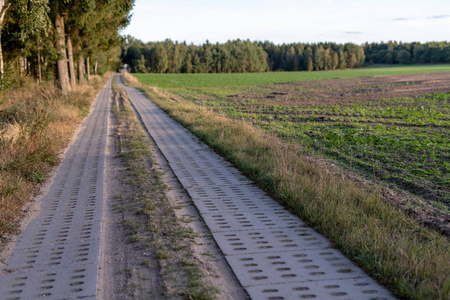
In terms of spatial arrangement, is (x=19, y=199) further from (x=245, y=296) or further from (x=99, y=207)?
(x=245, y=296)

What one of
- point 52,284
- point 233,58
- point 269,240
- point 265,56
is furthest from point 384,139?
point 265,56

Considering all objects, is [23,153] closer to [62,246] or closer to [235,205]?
[62,246]

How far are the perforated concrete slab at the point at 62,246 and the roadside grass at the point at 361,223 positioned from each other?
2.96 m

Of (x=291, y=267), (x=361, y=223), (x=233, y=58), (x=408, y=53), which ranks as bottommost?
(x=291, y=267)

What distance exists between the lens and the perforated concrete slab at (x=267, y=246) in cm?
376

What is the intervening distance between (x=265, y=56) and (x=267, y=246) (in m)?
146

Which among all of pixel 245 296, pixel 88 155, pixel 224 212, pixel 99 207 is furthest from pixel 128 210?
pixel 88 155

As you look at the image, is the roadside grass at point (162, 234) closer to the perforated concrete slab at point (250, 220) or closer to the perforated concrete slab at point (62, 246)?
the perforated concrete slab at point (250, 220)

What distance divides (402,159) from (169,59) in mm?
127507

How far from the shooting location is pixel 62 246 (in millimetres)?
4859

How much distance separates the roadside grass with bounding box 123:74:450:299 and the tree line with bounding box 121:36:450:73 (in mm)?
122715

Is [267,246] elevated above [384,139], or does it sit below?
below

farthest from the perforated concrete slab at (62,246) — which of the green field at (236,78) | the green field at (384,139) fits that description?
the green field at (236,78)

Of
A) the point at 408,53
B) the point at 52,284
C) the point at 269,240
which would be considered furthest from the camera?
the point at 408,53
